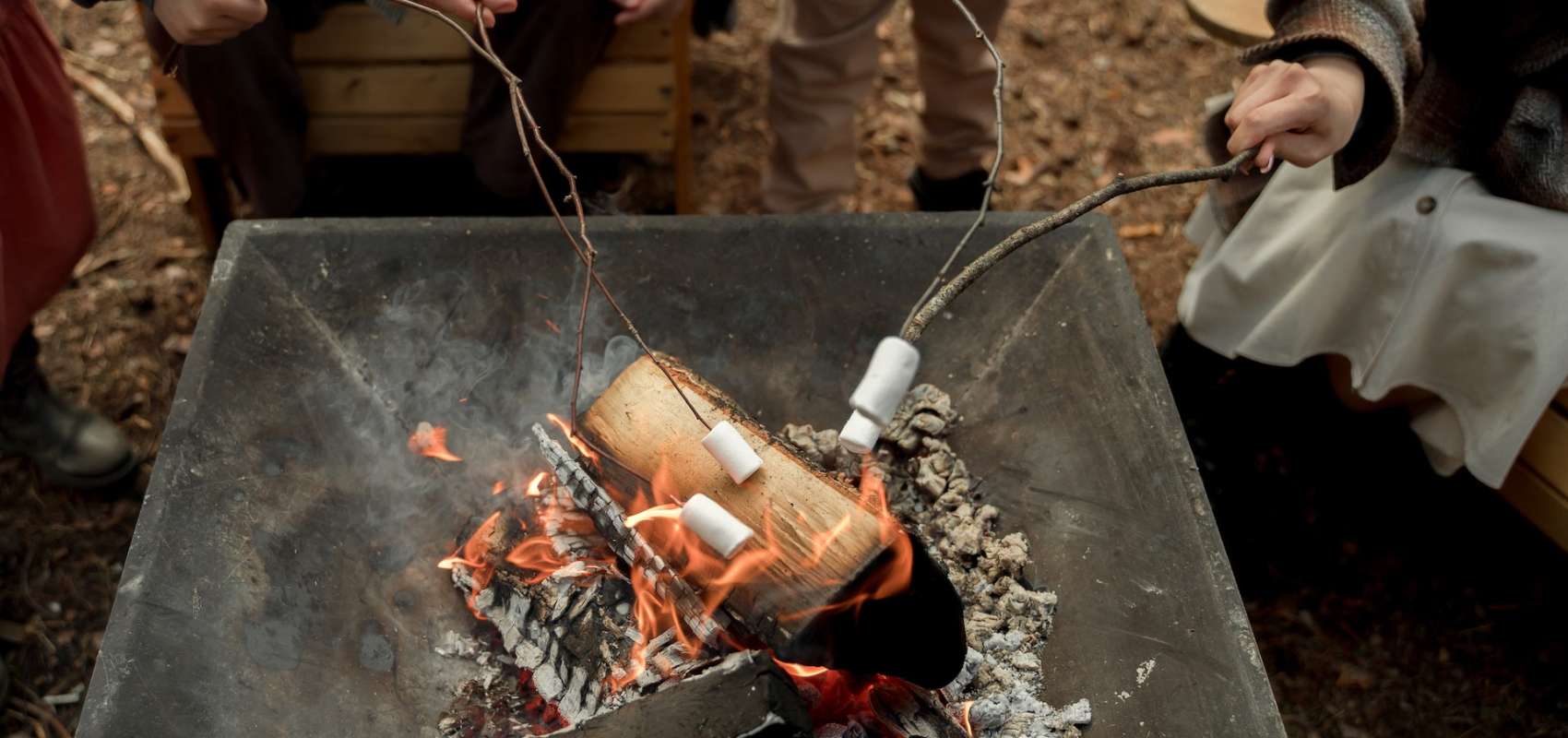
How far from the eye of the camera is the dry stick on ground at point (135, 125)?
3.16 m

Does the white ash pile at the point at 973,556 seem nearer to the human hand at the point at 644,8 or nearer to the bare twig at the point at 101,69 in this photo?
the human hand at the point at 644,8

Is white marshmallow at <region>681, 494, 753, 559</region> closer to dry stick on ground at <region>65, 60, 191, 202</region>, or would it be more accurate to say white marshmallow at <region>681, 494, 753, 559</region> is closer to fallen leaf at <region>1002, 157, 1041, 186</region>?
fallen leaf at <region>1002, 157, 1041, 186</region>

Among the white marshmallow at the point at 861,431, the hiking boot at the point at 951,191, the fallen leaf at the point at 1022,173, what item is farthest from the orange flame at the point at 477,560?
the fallen leaf at the point at 1022,173

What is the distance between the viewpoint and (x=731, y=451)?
4.96ft

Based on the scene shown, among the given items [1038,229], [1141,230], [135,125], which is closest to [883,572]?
[1038,229]

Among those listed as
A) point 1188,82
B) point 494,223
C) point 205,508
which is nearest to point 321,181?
point 494,223

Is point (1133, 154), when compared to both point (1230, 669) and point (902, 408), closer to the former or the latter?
point (902, 408)

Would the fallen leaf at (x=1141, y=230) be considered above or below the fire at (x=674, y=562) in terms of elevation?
below

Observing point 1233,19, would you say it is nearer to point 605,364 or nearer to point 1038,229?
point 1038,229

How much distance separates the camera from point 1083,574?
5.37 ft

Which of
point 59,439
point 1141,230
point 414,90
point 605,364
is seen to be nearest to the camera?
point 605,364

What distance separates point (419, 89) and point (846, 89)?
986 millimetres

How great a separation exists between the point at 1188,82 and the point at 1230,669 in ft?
8.66

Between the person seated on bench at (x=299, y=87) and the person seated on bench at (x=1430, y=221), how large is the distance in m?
1.28
